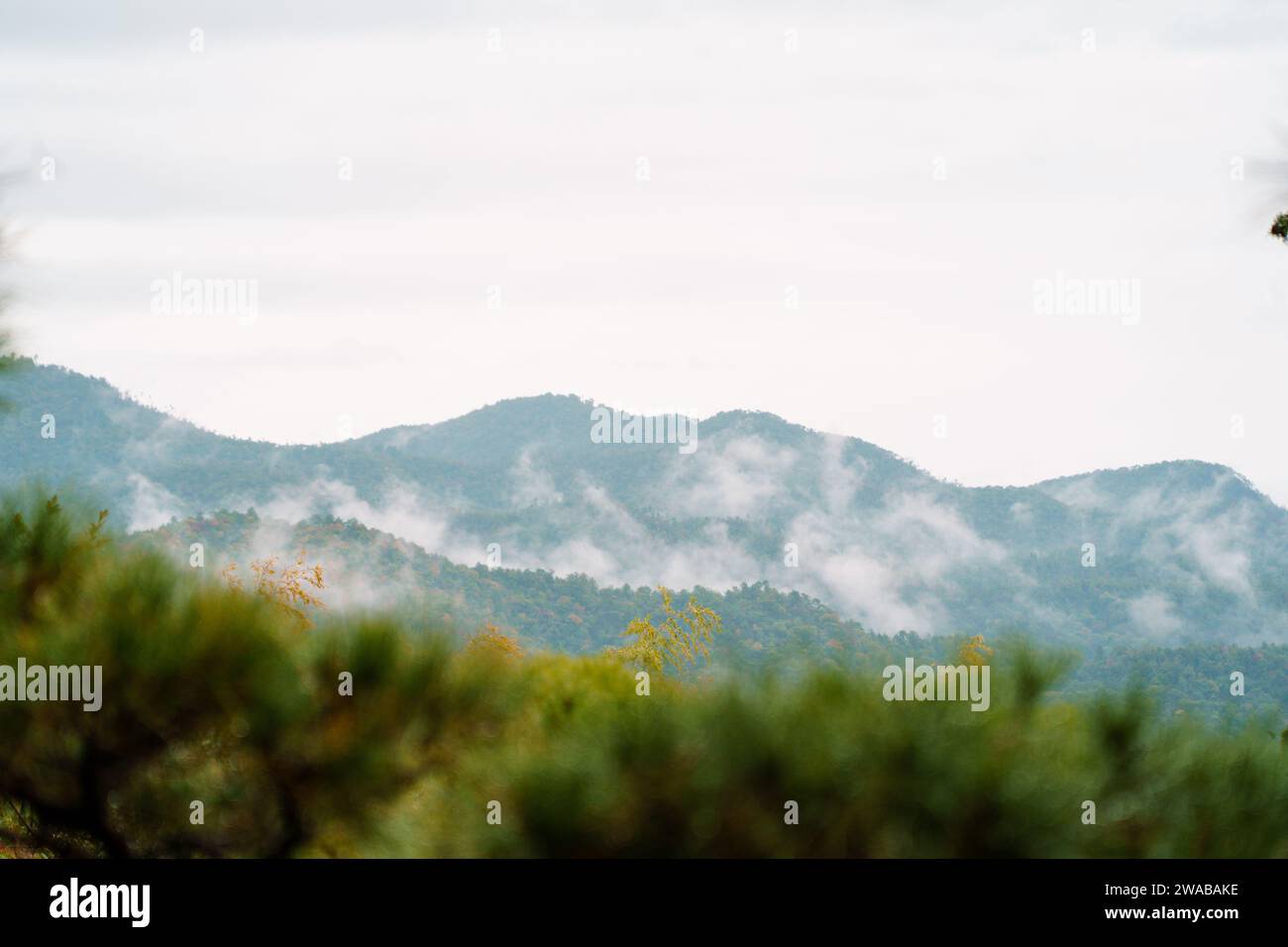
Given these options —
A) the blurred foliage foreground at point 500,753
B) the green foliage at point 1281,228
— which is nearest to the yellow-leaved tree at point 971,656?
the blurred foliage foreground at point 500,753

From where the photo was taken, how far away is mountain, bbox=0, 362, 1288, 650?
265 ft

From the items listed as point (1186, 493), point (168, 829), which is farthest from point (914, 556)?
point (168, 829)

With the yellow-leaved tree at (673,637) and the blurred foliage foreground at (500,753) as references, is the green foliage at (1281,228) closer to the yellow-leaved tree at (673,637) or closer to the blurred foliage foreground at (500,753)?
the blurred foliage foreground at (500,753)

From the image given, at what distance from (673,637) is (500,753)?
5357mm

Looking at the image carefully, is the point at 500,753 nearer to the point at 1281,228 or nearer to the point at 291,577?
the point at 1281,228

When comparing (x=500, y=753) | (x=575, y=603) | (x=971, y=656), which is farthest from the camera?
(x=575, y=603)

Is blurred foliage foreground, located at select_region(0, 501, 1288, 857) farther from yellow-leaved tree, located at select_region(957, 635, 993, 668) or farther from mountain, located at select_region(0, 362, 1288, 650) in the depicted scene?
mountain, located at select_region(0, 362, 1288, 650)

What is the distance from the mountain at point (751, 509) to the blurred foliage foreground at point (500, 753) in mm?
62884

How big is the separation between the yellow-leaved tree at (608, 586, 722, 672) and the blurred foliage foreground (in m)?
3.10

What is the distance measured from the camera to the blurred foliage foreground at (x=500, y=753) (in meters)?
2.26

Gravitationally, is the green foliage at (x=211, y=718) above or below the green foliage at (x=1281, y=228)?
below

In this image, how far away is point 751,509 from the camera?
105 meters

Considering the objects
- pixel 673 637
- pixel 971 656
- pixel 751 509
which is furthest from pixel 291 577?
pixel 751 509
